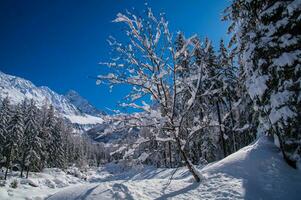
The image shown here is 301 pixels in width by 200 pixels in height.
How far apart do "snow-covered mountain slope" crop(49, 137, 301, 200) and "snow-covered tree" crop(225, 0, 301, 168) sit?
86cm

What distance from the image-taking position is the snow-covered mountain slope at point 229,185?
923 centimetres

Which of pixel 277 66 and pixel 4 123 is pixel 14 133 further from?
pixel 277 66

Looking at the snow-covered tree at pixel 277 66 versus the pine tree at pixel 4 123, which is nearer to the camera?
the snow-covered tree at pixel 277 66

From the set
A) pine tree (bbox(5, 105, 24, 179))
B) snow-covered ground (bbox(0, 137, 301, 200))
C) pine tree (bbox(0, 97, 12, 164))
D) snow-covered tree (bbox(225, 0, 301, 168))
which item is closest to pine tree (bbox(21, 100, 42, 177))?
pine tree (bbox(5, 105, 24, 179))

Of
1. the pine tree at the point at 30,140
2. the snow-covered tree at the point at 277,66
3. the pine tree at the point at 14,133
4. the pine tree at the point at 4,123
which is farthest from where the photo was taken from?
the pine tree at the point at 30,140

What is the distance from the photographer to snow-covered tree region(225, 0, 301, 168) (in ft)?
30.1

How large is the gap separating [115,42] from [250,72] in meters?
5.42

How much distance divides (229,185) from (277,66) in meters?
4.43

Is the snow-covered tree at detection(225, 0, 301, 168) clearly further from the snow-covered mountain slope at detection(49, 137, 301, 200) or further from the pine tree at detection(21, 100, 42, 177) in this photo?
the pine tree at detection(21, 100, 42, 177)

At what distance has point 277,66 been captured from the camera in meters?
9.52

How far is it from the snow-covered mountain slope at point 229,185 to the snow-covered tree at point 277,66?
0.86 m

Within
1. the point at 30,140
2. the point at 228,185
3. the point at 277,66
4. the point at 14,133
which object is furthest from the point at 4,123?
the point at 277,66

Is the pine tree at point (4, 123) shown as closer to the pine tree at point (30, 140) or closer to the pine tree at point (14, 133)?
the pine tree at point (14, 133)

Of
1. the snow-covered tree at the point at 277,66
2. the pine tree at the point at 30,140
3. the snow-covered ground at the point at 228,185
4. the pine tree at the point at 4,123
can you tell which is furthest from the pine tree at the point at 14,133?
the snow-covered tree at the point at 277,66
